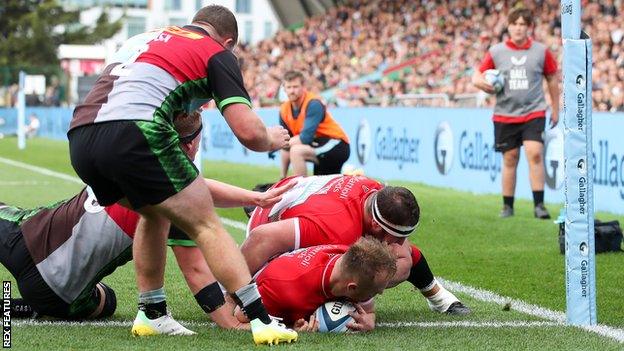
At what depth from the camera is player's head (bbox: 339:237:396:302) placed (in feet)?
19.3

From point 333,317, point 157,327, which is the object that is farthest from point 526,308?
point 157,327

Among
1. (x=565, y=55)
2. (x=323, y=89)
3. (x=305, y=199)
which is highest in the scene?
(x=565, y=55)

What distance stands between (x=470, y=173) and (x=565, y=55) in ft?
38.1

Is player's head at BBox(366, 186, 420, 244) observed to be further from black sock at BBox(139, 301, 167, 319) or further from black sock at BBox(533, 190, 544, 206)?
black sock at BBox(533, 190, 544, 206)

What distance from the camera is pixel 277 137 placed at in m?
6.03

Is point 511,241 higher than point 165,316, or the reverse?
point 165,316

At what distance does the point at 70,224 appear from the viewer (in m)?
6.47

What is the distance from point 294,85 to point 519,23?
2.70 m

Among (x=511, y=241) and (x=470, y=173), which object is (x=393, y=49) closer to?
(x=470, y=173)

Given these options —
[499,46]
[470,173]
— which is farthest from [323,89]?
[499,46]

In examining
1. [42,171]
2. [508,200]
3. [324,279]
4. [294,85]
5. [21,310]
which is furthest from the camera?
[42,171]

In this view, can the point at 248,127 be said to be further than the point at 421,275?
No

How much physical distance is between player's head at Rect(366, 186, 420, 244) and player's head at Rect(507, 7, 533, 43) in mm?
6851

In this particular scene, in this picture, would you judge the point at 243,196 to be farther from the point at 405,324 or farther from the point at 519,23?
the point at 519,23
